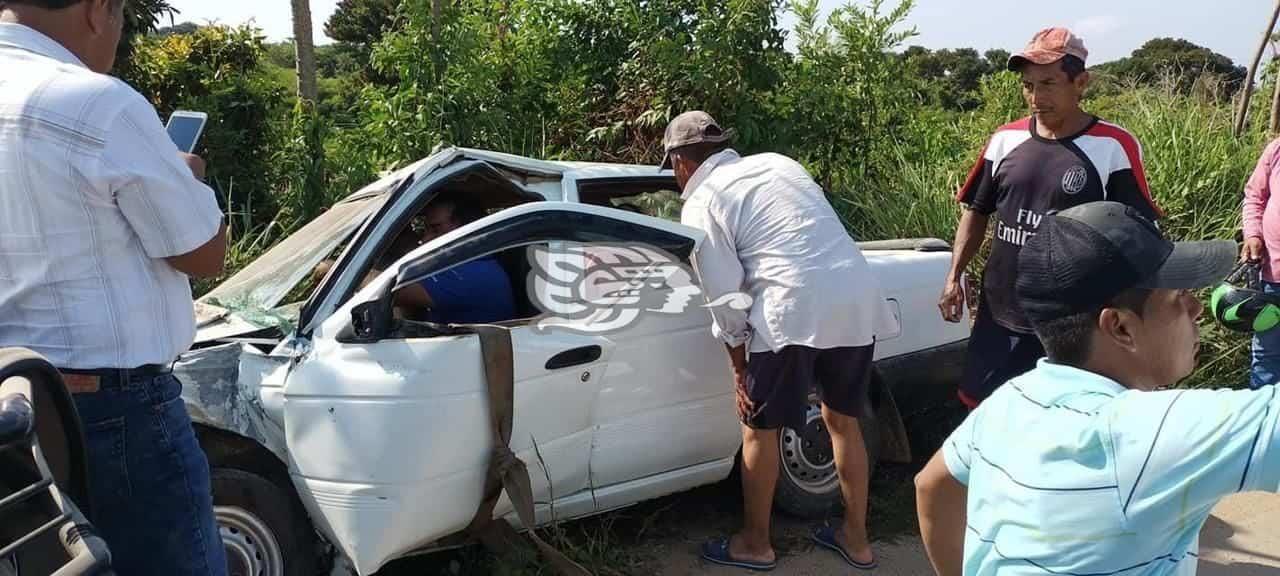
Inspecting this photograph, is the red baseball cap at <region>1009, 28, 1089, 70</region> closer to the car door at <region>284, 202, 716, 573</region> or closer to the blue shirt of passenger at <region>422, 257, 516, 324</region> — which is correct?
the car door at <region>284, 202, 716, 573</region>

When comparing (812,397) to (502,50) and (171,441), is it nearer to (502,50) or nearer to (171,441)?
(171,441)

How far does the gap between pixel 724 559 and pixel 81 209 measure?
2.79m

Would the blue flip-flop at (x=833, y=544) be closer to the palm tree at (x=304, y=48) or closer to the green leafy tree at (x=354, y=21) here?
the palm tree at (x=304, y=48)

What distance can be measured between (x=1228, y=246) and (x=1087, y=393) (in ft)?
1.32

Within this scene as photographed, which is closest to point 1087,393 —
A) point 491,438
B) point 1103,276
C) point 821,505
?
point 1103,276

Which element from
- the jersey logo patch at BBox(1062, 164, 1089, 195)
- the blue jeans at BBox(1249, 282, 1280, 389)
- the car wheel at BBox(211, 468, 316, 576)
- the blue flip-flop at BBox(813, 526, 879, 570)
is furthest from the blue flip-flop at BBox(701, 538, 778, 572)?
the blue jeans at BBox(1249, 282, 1280, 389)

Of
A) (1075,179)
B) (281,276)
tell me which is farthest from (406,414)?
(1075,179)

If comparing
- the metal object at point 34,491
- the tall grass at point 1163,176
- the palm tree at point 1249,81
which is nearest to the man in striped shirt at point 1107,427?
the metal object at point 34,491

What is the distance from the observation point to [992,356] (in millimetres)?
3486

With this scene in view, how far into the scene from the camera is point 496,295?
3.65 m

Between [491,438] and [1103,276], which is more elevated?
[1103,276]

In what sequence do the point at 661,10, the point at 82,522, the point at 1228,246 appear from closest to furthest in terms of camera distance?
the point at 82,522 → the point at 1228,246 → the point at 661,10

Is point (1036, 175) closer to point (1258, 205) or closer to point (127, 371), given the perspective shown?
point (1258, 205)

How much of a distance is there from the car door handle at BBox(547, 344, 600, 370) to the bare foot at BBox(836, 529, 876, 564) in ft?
4.29
